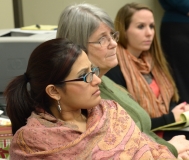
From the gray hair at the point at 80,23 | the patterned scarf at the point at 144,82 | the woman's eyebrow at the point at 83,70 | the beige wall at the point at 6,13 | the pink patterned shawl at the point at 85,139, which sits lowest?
the patterned scarf at the point at 144,82

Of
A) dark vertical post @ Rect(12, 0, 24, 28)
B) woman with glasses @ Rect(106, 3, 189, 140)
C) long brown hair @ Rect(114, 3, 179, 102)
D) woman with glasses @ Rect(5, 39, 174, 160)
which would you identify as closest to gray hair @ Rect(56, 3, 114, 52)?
woman with glasses @ Rect(5, 39, 174, 160)

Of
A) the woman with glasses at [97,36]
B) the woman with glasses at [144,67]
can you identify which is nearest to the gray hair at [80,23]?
the woman with glasses at [97,36]

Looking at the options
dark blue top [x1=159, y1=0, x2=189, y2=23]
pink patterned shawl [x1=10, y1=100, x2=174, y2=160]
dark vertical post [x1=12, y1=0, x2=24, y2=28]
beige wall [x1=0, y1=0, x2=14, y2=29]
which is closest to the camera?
pink patterned shawl [x1=10, y1=100, x2=174, y2=160]

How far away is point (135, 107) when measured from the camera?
5.68 feet

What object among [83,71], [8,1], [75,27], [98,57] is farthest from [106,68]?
[8,1]

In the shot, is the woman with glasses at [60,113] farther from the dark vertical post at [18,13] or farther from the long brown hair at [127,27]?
the dark vertical post at [18,13]

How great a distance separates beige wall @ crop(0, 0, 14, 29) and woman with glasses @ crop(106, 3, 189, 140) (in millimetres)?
834

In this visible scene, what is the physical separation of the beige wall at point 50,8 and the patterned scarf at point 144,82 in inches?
46.3

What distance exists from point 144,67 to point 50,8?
142cm

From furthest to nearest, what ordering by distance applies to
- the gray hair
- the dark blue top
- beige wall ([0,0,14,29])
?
the dark blue top → beige wall ([0,0,14,29]) → the gray hair

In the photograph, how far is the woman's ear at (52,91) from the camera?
1.24 m

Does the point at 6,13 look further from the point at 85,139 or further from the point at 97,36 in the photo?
the point at 85,139

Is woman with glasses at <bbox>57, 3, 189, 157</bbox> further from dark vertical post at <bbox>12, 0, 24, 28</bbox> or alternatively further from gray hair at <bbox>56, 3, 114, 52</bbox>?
dark vertical post at <bbox>12, 0, 24, 28</bbox>

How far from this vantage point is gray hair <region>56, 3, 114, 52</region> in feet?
5.06
